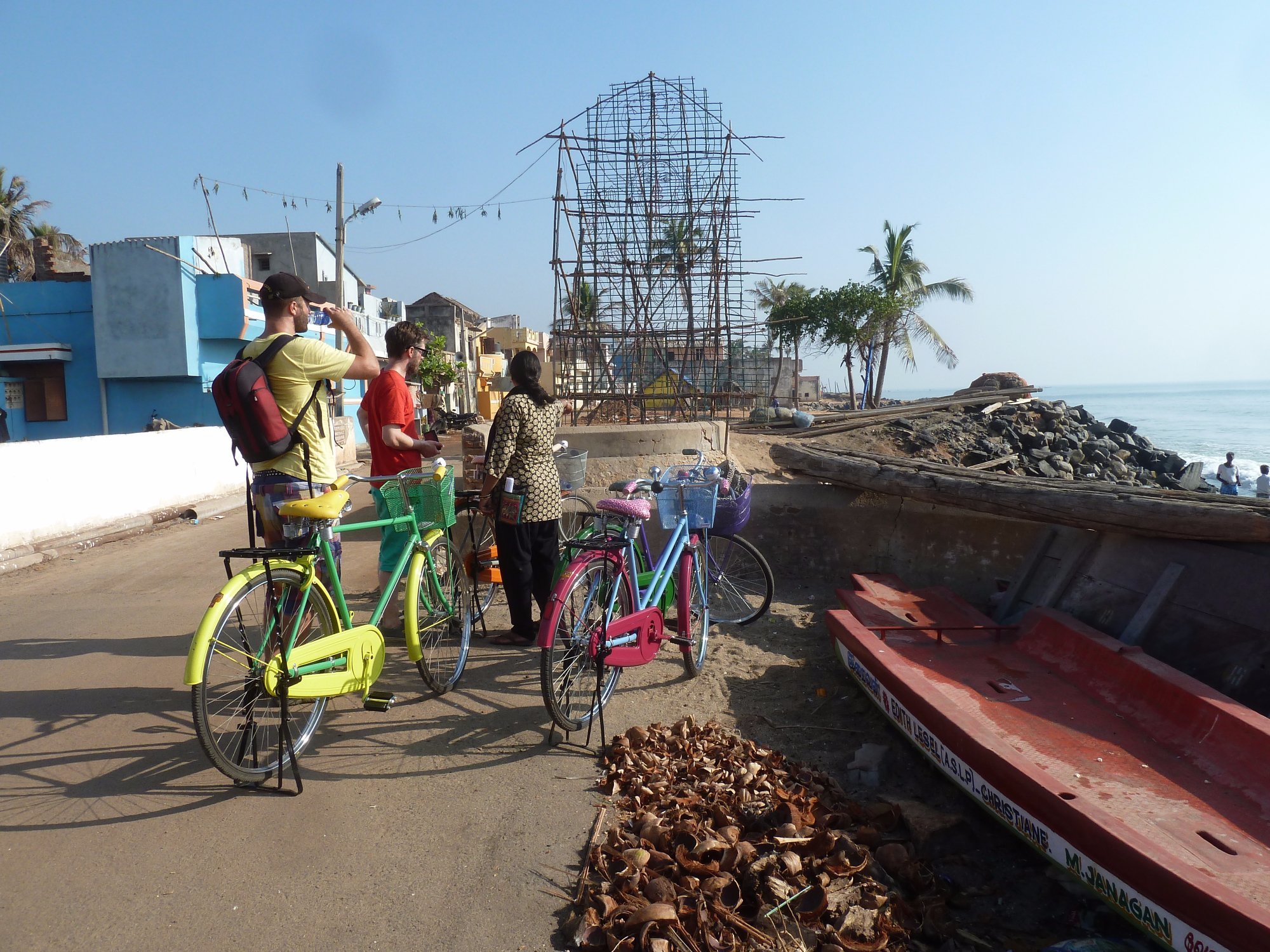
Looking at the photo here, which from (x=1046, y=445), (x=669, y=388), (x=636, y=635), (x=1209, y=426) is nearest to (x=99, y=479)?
(x=636, y=635)

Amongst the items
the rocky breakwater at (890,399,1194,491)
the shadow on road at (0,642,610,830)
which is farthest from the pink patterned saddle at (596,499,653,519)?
the rocky breakwater at (890,399,1194,491)

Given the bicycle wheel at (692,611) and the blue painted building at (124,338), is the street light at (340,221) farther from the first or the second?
the bicycle wheel at (692,611)

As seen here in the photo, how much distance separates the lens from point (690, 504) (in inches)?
195

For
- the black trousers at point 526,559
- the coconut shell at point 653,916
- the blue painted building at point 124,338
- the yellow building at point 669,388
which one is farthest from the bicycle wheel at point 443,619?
the blue painted building at point 124,338

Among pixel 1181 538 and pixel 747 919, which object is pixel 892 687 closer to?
pixel 747 919

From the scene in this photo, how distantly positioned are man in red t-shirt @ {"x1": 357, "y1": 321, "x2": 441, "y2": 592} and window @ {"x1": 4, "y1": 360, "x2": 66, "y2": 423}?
77.3ft

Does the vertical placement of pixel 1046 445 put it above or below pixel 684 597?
above

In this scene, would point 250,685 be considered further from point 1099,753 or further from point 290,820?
point 1099,753

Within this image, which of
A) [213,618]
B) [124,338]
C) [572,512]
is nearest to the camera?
[213,618]

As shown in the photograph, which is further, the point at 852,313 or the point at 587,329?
the point at 852,313

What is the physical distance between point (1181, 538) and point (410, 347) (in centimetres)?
448

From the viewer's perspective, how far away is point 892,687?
12.6 ft

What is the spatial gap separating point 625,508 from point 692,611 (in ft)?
3.56

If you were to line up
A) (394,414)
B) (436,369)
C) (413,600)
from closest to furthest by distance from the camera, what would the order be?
(413,600) → (394,414) → (436,369)
